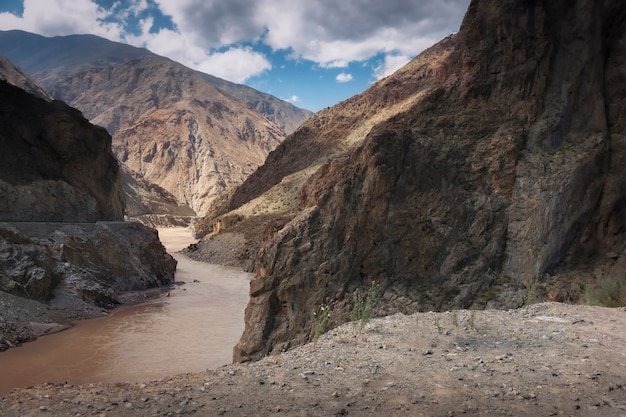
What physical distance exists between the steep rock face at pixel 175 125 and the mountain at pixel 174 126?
0.27 metres

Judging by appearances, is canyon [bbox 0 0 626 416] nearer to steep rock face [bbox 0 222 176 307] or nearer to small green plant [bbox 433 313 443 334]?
small green plant [bbox 433 313 443 334]

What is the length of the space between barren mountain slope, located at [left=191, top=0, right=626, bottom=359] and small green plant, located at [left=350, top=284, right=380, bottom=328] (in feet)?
0.64

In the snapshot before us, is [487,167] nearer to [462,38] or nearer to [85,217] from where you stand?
[462,38]

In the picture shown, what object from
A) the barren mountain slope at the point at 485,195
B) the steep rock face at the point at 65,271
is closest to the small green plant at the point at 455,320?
the barren mountain slope at the point at 485,195

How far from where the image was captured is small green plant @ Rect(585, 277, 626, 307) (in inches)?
372

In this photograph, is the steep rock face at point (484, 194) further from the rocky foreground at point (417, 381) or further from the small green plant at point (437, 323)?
the rocky foreground at point (417, 381)

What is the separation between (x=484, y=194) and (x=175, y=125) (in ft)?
462

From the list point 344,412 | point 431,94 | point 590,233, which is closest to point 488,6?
point 431,94

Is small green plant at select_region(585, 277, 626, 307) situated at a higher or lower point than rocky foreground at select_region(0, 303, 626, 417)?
higher

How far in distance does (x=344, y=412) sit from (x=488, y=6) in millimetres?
12848

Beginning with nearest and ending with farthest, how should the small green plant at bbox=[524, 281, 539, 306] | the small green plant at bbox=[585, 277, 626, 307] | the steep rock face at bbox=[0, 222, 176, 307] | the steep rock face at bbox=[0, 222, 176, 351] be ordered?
the small green plant at bbox=[524, 281, 539, 306] < the small green plant at bbox=[585, 277, 626, 307] < the steep rock face at bbox=[0, 222, 176, 351] < the steep rock face at bbox=[0, 222, 176, 307]

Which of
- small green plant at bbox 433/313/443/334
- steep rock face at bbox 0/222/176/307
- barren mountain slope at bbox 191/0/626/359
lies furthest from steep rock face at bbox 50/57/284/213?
small green plant at bbox 433/313/443/334

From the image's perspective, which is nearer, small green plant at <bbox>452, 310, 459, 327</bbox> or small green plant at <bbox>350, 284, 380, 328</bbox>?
small green plant at <bbox>452, 310, 459, 327</bbox>

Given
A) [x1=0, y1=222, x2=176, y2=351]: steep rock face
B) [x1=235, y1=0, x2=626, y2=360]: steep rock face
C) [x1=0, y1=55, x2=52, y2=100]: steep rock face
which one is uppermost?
[x1=0, y1=55, x2=52, y2=100]: steep rock face
